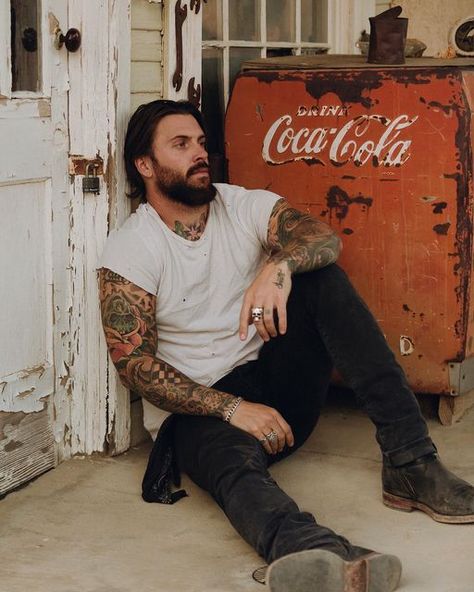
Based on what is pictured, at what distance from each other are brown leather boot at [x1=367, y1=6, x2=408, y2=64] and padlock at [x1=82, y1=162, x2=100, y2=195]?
1.14 meters

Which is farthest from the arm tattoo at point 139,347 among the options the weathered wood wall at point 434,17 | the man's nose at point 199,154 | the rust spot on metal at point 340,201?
the weathered wood wall at point 434,17

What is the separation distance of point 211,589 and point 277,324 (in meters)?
0.80

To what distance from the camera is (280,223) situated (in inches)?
136

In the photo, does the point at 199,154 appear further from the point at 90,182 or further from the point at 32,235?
the point at 32,235

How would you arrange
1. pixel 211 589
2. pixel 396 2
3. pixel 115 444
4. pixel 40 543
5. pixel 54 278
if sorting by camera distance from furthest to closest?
pixel 396 2 → pixel 115 444 → pixel 54 278 → pixel 40 543 → pixel 211 589

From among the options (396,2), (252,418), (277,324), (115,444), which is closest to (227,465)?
(252,418)

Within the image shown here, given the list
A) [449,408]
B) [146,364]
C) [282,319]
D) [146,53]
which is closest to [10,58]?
[146,53]

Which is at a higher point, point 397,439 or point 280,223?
point 280,223

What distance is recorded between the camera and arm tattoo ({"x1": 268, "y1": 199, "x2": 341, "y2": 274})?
10.4ft

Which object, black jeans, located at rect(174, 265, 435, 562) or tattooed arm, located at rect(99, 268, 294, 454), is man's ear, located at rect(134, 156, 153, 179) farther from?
black jeans, located at rect(174, 265, 435, 562)

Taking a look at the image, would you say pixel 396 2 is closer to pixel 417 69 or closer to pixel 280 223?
pixel 417 69

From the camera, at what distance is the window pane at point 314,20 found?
487 centimetres

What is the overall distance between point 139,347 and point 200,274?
0.99ft

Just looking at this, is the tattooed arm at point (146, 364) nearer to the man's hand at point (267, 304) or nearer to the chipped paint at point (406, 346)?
the man's hand at point (267, 304)
